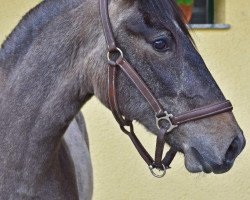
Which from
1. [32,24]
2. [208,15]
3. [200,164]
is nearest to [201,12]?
[208,15]

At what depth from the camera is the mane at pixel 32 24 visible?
2.36 meters

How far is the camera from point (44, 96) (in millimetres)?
2338

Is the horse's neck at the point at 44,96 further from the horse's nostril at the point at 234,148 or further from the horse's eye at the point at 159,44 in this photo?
the horse's nostril at the point at 234,148

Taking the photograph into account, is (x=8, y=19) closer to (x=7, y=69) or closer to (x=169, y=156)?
(x=7, y=69)

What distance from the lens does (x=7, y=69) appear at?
7.93 feet

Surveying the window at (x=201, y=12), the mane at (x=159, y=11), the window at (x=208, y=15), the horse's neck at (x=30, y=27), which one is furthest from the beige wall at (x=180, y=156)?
the mane at (x=159, y=11)

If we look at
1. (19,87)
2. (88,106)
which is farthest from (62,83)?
(88,106)

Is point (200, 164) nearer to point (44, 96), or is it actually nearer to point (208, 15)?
point (44, 96)

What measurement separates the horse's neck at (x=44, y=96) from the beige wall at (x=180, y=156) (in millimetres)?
1941

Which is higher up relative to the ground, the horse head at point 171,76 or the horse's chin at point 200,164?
the horse head at point 171,76

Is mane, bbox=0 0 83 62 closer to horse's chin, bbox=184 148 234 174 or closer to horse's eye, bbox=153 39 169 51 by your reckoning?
horse's eye, bbox=153 39 169 51

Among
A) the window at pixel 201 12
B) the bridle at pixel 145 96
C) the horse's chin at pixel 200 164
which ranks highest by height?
the bridle at pixel 145 96

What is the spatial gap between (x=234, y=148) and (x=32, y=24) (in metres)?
0.88

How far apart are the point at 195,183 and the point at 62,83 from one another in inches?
90.6
